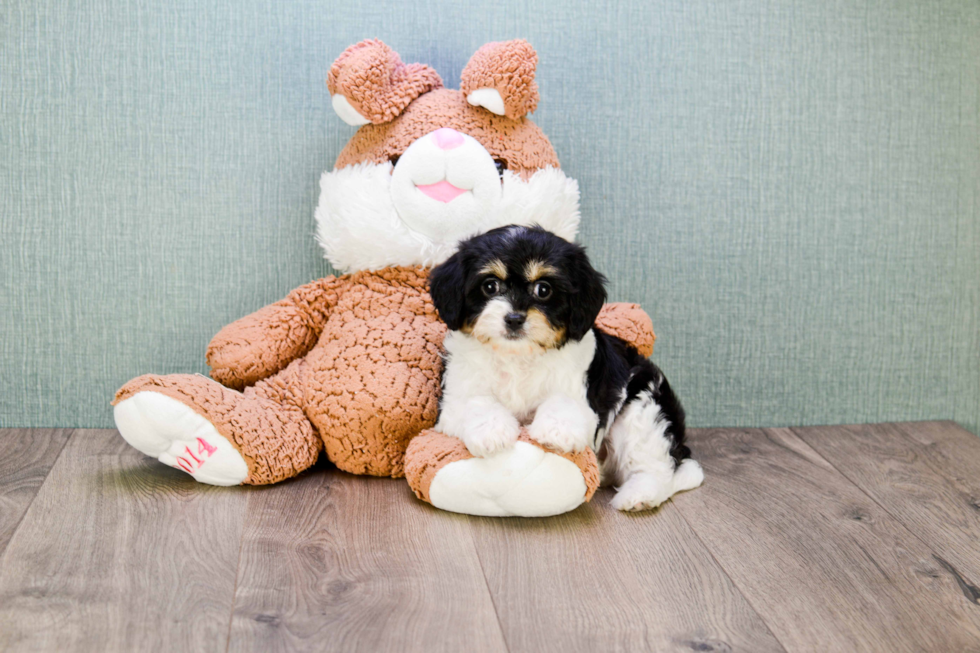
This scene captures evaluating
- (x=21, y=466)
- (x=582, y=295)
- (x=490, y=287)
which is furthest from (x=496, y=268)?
(x=21, y=466)

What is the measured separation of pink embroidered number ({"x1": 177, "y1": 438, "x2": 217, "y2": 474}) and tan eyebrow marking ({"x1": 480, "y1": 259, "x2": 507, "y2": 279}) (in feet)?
2.39

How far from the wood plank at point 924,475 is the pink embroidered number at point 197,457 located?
1532mm

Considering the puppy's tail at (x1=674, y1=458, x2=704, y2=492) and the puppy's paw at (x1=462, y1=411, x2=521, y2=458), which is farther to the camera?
the puppy's tail at (x1=674, y1=458, x2=704, y2=492)

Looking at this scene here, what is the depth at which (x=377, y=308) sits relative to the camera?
204cm

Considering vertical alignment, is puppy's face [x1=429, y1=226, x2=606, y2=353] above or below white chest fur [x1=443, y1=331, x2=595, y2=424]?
above

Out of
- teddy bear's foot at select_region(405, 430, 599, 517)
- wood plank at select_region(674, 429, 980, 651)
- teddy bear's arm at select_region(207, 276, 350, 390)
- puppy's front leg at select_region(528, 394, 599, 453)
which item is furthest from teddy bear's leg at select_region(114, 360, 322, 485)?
wood plank at select_region(674, 429, 980, 651)

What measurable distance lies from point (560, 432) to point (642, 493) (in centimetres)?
29

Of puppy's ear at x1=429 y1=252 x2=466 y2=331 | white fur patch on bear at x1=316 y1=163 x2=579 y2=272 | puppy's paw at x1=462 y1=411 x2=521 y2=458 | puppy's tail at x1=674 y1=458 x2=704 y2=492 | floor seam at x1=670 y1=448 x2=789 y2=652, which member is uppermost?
white fur patch on bear at x1=316 y1=163 x2=579 y2=272

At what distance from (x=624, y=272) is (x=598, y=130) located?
1.32 feet

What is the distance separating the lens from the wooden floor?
1351 mm

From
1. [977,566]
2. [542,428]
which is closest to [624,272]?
[542,428]

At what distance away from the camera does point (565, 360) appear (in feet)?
5.92

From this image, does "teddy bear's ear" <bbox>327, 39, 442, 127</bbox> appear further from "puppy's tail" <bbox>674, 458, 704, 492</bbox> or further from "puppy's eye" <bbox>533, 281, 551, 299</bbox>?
"puppy's tail" <bbox>674, 458, 704, 492</bbox>

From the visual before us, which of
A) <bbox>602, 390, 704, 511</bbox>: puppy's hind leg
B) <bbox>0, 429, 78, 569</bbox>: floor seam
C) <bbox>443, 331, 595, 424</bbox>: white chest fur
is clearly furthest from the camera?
<bbox>602, 390, 704, 511</bbox>: puppy's hind leg
